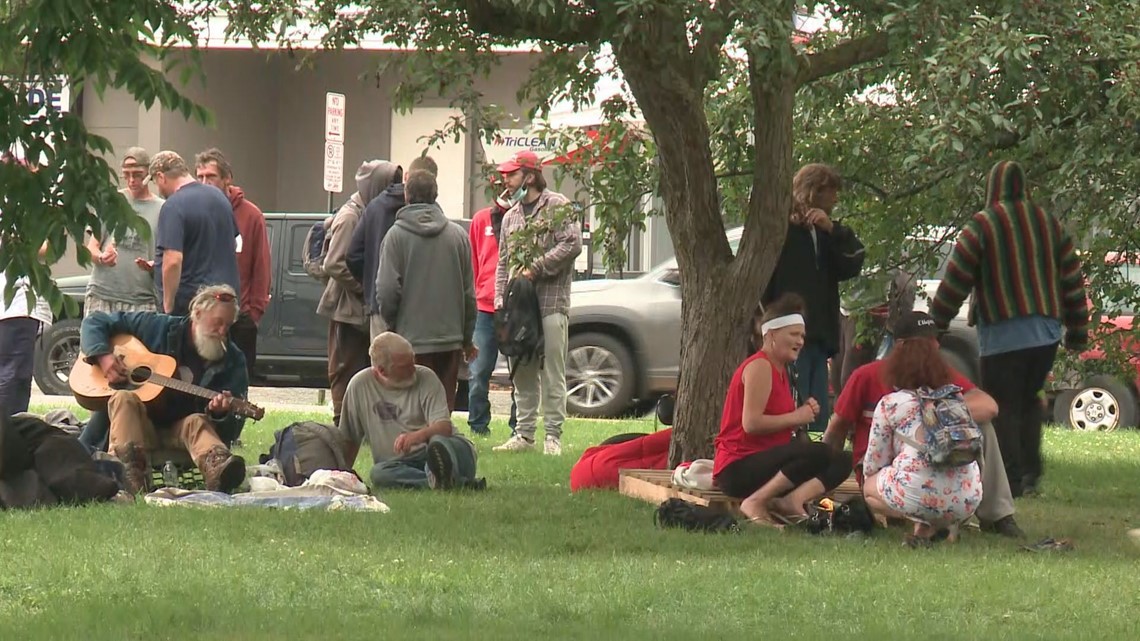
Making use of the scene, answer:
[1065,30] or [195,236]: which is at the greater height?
[1065,30]

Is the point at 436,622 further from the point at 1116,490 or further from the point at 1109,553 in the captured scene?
the point at 1116,490

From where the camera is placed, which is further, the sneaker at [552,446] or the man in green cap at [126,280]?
the sneaker at [552,446]

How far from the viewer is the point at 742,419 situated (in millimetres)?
9328

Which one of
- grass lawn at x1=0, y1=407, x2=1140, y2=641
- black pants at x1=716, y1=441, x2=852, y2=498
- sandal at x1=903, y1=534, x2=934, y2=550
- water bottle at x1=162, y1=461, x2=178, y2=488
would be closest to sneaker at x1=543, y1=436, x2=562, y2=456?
grass lawn at x1=0, y1=407, x2=1140, y2=641

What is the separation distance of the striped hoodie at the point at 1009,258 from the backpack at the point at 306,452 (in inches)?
126

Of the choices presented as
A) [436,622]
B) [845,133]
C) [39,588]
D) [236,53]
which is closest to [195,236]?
[845,133]

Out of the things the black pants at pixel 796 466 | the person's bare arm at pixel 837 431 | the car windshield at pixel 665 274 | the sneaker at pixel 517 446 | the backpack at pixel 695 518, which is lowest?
the sneaker at pixel 517 446

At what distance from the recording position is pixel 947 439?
8547 millimetres

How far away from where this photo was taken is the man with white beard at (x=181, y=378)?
10125 millimetres

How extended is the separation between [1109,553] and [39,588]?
14.9ft

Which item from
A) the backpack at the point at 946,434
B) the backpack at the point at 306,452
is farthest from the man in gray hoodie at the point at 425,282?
the backpack at the point at 946,434

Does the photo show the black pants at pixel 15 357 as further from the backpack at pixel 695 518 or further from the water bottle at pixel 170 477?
the backpack at pixel 695 518

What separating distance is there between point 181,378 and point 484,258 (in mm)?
4436

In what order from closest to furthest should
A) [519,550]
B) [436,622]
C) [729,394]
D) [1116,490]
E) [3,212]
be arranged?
1. [3,212]
2. [436,622]
3. [519,550]
4. [729,394]
5. [1116,490]
